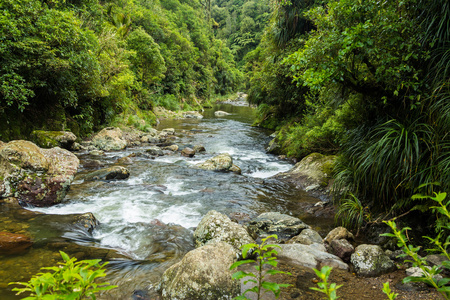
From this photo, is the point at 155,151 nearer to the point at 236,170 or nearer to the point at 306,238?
the point at 236,170

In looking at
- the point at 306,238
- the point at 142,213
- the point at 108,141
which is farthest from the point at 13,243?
the point at 108,141

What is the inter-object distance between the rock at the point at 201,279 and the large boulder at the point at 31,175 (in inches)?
168

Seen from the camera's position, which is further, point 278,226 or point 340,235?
point 278,226

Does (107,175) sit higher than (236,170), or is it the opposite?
(107,175)

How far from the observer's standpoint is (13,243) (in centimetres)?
370

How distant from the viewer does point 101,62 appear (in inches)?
500

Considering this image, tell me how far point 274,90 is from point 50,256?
13592 mm

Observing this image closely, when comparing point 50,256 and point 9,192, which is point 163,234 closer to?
point 50,256

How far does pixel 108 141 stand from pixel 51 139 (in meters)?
3.00

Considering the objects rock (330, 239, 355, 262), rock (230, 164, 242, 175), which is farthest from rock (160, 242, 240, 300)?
rock (230, 164, 242, 175)

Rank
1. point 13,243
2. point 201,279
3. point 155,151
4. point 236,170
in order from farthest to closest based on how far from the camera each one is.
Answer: point 155,151 → point 236,170 → point 13,243 → point 201,279

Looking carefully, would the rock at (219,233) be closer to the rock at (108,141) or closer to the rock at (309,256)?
the rock at (309,256)

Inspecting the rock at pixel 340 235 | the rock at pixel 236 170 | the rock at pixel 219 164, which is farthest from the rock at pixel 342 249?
the rock at pixel 219 164

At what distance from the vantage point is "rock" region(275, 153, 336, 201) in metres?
7.18
